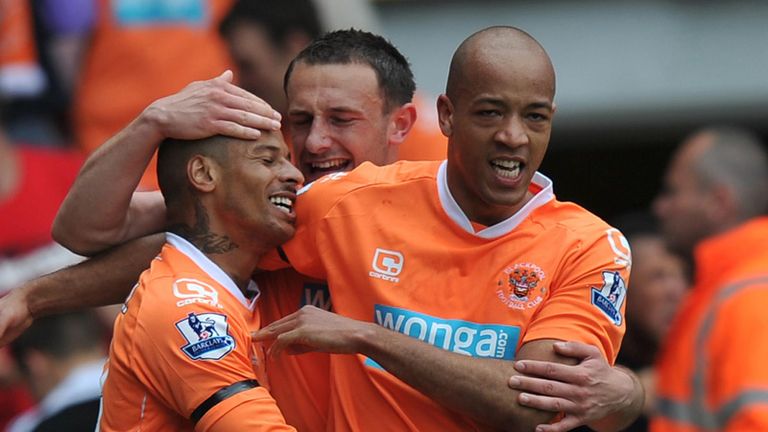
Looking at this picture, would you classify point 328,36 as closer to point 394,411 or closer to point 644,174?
point 394,411

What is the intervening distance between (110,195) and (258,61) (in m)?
3.98

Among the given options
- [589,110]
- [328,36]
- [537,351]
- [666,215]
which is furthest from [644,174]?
[537,351]

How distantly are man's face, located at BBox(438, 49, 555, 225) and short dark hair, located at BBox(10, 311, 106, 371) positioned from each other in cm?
378

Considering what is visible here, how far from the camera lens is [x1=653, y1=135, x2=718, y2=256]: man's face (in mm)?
8250

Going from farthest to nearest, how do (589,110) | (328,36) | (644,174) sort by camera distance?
1. (644,174)
2. (589,110)
3. (328,36)

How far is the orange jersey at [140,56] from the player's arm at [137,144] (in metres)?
3.99

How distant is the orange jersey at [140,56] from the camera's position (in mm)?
9047

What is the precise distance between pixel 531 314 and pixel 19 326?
1627 mm

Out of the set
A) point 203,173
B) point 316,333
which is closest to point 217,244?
point 203,173

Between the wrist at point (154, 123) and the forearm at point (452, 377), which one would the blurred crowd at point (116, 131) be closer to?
the wrist at point (154, 123)

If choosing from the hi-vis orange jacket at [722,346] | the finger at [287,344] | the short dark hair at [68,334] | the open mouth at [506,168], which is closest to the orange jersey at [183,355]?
the finger at [287,344]

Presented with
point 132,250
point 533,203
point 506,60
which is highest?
point 506,60

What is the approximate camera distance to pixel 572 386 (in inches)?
182

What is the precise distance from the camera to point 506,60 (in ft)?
15.6
